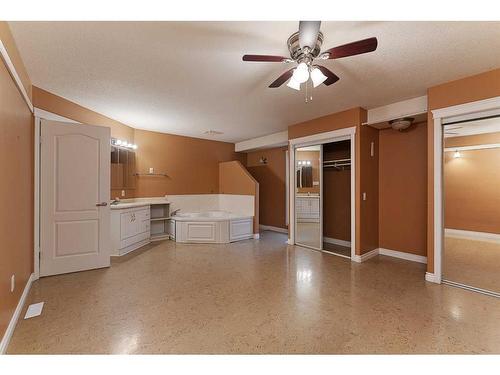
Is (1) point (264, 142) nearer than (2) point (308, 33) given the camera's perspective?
No

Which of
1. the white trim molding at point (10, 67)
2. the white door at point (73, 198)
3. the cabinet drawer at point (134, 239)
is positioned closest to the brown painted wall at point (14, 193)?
the white trim molding at point (10, 67)

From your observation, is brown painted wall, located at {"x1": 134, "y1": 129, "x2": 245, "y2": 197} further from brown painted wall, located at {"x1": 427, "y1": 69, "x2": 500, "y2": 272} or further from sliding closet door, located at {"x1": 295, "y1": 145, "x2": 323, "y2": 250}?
brown painted wall, located at {"x1": 427, "y1": 69, "x2": 500, "y2": 272}

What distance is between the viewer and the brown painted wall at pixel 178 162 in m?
5.36

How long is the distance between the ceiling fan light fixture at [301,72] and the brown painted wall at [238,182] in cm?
370

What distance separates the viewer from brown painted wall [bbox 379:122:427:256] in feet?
12.5

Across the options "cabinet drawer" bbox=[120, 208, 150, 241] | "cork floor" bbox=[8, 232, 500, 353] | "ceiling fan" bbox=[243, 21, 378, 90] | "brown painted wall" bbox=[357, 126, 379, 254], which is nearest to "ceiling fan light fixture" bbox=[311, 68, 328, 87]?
"ceiling fan" bbox=[243, 21, 378, 90]

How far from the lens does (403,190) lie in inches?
158

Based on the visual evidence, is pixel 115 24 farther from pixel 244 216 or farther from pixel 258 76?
pixel 244 216

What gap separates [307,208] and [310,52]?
3546 mm

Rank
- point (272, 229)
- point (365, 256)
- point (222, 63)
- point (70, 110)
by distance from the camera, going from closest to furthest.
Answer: point (222, 63)
point (70, 110)
point (365, 256)
point (272, 229)

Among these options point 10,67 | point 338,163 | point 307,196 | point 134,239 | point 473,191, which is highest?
point 10,67

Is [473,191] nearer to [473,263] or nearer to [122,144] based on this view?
[473,263]

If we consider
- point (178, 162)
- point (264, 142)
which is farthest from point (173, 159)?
point (264, 142)
